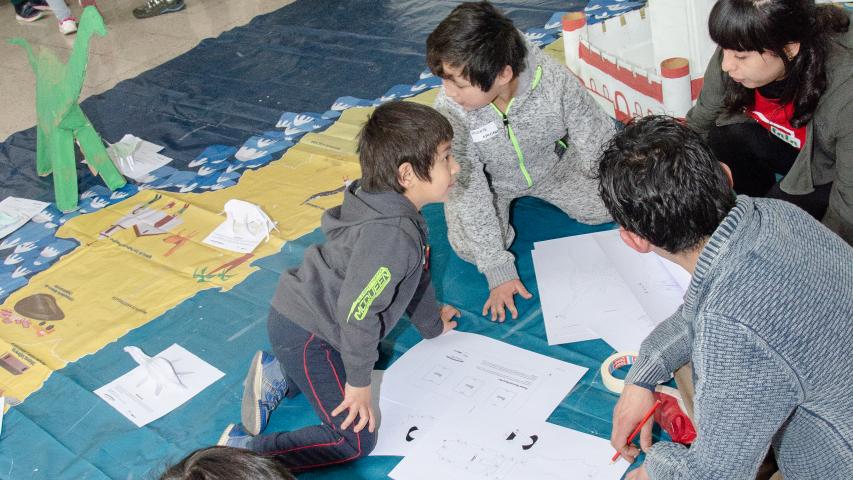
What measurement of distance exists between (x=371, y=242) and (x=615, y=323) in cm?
58

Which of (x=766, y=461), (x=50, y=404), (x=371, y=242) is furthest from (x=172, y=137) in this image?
(x=766, y=461)

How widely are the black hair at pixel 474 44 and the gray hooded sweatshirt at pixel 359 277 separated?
32 centimetres

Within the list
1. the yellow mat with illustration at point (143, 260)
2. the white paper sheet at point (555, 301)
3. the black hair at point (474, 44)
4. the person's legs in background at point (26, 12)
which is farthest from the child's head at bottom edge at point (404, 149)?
the person's legs in background at point (26, 12)

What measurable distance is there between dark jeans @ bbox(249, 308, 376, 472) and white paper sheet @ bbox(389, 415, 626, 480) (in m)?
0.11

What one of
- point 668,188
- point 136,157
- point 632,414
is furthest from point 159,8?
point 668,188

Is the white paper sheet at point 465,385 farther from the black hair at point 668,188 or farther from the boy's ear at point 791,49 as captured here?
the boy's ear at point 791,49

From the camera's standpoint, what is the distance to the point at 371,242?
4.66 feet

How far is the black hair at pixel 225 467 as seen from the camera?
2.72 ft

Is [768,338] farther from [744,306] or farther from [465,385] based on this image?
[465,385]

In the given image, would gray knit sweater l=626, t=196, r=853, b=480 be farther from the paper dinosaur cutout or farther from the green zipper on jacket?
the paper dinosaur cutout

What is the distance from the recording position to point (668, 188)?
0.98 meters

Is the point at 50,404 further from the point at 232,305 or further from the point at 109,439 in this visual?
the point at 232,305

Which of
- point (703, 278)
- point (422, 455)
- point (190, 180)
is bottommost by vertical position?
point (422, 455)

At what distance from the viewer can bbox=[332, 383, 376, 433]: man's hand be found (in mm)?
1453
